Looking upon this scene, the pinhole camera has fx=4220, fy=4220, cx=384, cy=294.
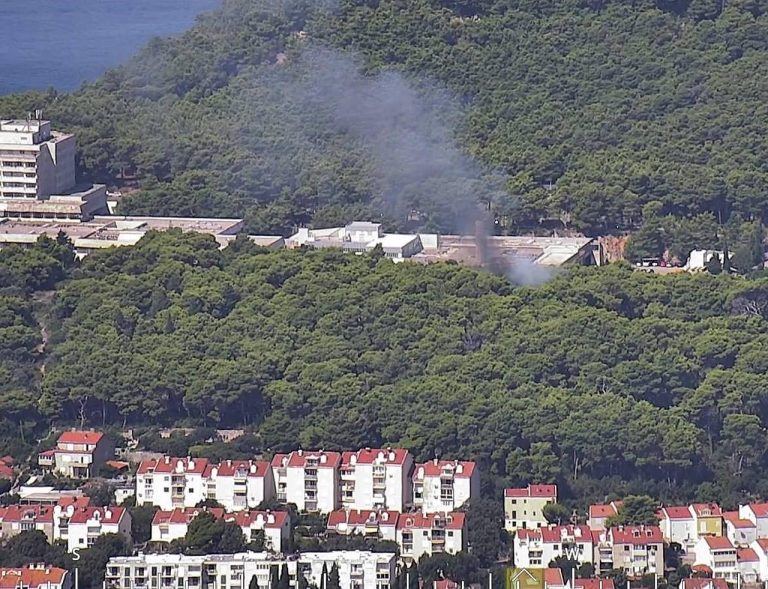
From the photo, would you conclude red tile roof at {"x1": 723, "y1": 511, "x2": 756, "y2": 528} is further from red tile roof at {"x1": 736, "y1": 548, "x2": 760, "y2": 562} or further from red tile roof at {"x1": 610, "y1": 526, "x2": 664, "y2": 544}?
red tile roof at {"x1": 610, "y1": 526, "x2": 664, "y2": 544}

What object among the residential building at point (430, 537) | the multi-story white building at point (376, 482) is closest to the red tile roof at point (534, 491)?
the residential building at point (430, 537)

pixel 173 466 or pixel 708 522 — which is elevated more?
pixel 708 522

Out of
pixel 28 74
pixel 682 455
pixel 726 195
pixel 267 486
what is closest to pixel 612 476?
pixel 682 455

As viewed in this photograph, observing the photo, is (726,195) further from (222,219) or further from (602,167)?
(222,219)

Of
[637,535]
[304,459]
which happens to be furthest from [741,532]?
[304,459]

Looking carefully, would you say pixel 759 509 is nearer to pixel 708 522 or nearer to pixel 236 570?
pixel 708 522

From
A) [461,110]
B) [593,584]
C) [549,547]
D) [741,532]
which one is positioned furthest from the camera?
[461,110]

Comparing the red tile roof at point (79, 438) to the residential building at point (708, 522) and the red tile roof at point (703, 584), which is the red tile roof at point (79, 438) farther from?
the red tile roof at point (703, 584)
